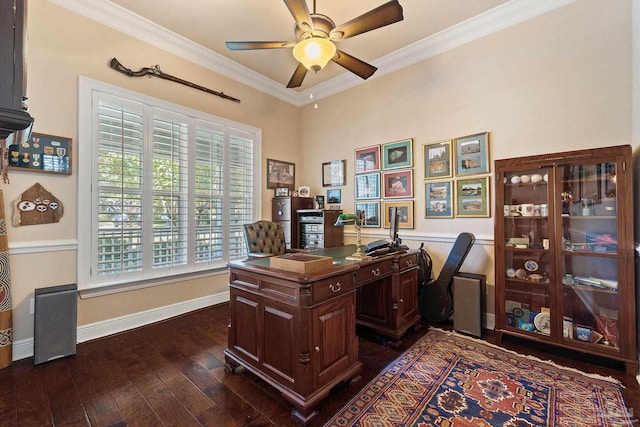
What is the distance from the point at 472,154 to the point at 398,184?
0.94 meters

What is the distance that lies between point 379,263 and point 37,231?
10.2ft

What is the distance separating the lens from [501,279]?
8.67 feet

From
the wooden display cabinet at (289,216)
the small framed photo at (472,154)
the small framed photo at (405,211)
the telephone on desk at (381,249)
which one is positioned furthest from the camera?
the wooden display cabinet at (289,216)

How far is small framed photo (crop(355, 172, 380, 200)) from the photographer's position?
3915 millimetres

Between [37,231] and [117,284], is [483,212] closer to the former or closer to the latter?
[117,284]

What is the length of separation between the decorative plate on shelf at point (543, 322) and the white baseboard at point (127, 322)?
3.63 meters

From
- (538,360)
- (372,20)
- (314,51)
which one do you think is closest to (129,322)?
(314,51)

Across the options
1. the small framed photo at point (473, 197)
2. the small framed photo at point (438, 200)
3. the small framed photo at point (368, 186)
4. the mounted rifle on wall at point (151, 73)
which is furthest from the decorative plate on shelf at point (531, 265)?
the mounted rifle on wall at point (151, 73)

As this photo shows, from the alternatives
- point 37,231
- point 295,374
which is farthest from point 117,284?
point 295,374

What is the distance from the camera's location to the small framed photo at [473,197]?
301 cm

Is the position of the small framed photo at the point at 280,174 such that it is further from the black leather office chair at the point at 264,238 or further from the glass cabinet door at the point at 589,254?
the glass cabinet door at the point at 589,254

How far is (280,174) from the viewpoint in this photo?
4.64m

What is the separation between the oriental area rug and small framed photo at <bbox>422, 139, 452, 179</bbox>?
1954 mm

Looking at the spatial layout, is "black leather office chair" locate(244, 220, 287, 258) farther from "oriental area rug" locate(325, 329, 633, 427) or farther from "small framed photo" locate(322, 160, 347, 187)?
"oriental area rug" locate(325, 329, 633, 427)
